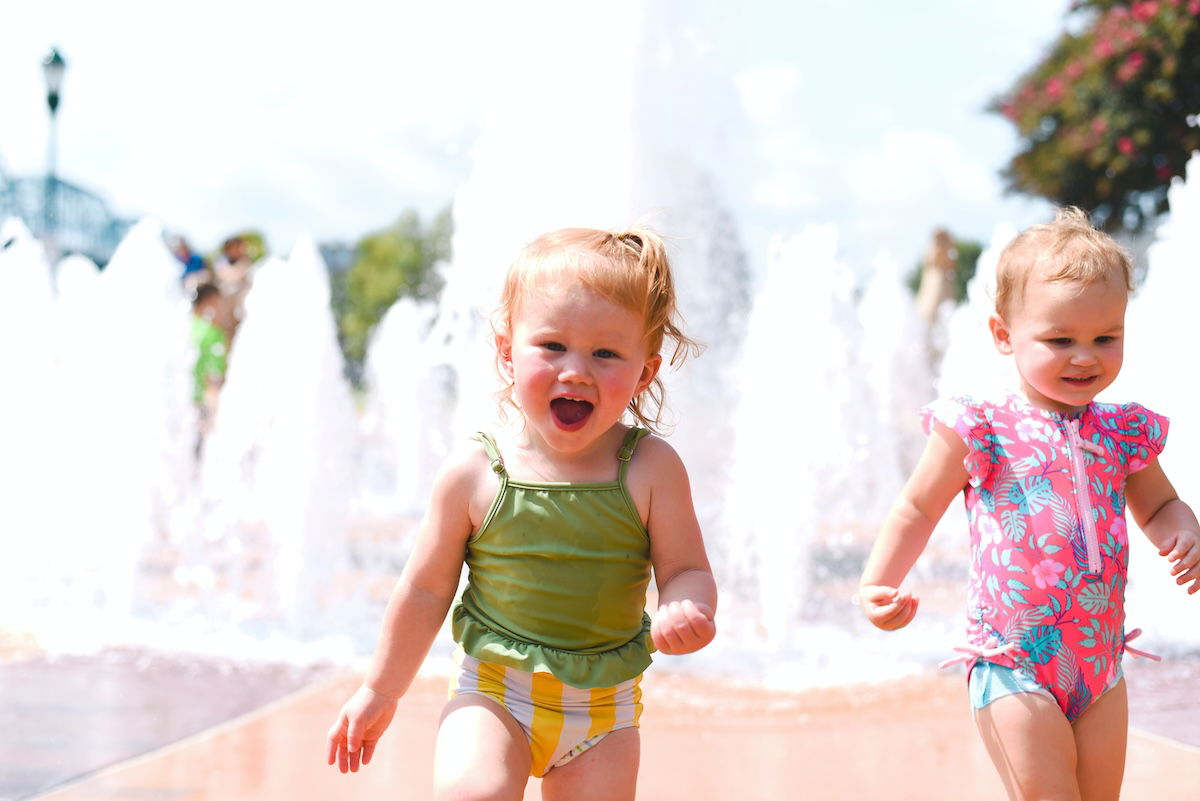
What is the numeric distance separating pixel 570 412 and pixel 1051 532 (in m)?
0.94

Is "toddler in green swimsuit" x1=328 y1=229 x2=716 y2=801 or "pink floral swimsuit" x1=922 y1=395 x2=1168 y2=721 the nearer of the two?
"toddler in green swimsuit" x1=328 y1=229 x2=716 y2=801

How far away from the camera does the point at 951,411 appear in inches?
97.1

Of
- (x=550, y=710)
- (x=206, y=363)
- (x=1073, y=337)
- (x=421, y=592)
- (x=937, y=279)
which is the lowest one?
(x=550, y=710)

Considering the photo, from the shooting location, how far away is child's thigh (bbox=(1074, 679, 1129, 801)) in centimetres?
230

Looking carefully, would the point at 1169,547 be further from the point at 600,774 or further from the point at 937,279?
the point at 937,279

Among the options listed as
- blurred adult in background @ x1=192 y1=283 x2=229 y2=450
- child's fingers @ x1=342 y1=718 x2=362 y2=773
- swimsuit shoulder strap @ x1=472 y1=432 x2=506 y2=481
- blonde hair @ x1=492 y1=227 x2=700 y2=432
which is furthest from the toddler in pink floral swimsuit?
blurred adult in background @ x1=192 y1=283 x2=229 y2=450

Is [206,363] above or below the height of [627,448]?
above

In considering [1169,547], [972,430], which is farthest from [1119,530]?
[972,430]

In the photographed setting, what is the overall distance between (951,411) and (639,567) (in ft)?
2.30

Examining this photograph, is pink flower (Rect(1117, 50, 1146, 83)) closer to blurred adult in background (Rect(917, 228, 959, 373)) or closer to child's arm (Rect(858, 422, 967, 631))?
blurred adult in background (Rect(917, 228, 959, 373))

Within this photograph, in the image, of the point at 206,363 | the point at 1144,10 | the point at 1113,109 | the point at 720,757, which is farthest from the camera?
the point at 1113,109

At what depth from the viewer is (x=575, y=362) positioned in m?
2.18

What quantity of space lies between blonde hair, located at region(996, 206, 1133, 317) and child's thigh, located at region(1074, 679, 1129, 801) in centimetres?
79

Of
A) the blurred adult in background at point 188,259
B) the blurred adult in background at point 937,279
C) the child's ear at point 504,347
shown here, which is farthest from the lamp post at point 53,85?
the child's ear at point 504,347
